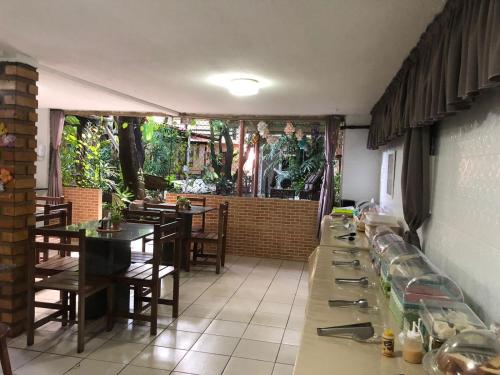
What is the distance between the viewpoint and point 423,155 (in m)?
2.77

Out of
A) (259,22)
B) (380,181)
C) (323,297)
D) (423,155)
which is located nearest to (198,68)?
(259,22)

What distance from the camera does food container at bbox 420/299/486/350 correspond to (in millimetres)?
1425

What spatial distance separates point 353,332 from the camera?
1.62m

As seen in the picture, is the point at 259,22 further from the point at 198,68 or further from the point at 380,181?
the point at 380,181

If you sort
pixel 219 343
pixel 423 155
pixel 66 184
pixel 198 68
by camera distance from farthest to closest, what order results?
→ pixel 66 184, pixel 198 68, pixel 219 343, pixel 423 155

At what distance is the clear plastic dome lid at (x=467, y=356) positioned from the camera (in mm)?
1166

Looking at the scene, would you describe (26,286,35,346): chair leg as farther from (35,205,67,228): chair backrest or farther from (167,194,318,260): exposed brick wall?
(167,194,318,260): exposed brick wall

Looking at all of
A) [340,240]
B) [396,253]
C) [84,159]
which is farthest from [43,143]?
[396,253]

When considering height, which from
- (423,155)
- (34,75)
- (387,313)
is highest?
(34,75)

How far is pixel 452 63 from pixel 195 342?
9.02 ft

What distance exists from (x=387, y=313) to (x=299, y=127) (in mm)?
5142

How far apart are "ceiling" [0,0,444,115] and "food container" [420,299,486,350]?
146 centimetres

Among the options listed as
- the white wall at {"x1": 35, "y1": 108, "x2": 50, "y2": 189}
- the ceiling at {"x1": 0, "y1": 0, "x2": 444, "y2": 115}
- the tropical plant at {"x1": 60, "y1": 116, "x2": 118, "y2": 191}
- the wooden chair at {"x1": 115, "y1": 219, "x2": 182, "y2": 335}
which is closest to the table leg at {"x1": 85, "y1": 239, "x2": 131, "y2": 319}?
the wooden chair at {"x1": 115, "y1": 219, "x2": 182, "y2": 335}

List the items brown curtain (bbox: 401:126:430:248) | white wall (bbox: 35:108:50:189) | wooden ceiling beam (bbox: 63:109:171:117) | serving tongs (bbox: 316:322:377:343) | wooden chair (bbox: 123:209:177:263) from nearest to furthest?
serving tongs (bbox: 316:322:377:343) → brown curtain (bbox: 401:126:430:248) → wooden chair (bbox: 123:209:177:263) → wooden ceiling beam (bbox: 63:109:171:117) → white wall (bbox: 35:108:50:189)
